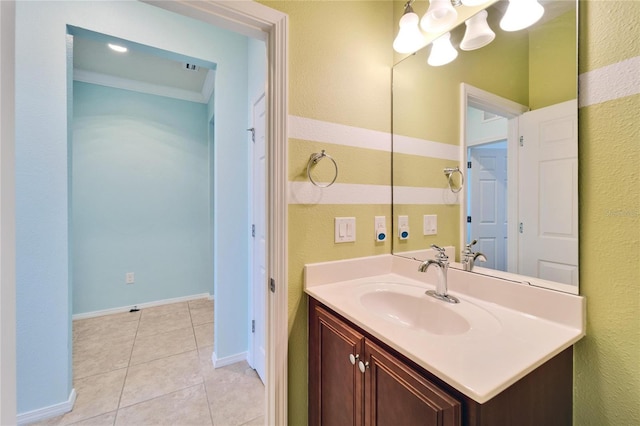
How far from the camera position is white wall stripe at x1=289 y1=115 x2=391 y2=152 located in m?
1.14

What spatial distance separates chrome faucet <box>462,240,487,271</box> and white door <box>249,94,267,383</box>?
4.01ft

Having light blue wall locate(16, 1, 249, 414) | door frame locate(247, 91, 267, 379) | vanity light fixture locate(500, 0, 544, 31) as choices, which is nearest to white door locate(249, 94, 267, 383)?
door frame locate(247, 91, 267, 379)

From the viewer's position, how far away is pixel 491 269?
1020 mm

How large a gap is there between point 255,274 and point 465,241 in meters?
1.42

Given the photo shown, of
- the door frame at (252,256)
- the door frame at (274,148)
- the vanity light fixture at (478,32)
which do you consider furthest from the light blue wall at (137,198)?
the vanity light fixture at (478,32)

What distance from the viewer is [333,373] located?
0.97 m

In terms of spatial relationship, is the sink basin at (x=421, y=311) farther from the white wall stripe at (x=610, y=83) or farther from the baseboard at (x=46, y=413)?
the baseboard at (x=46, y=413)

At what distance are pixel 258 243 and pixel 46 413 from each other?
1.52 meters

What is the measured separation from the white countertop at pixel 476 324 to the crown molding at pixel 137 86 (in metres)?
2.86

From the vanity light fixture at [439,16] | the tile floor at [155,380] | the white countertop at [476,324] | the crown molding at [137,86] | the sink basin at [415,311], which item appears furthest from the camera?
the crown molding at [137,86]

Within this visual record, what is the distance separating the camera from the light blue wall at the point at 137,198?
8.94 feet

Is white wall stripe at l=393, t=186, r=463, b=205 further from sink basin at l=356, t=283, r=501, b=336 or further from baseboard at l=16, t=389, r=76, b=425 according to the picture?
baseboard at l=16, t=389, r=76, b=425

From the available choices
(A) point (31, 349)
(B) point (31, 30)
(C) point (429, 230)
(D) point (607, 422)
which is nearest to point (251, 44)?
(B) point (31, 30)

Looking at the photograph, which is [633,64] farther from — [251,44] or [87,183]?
[87,183]
